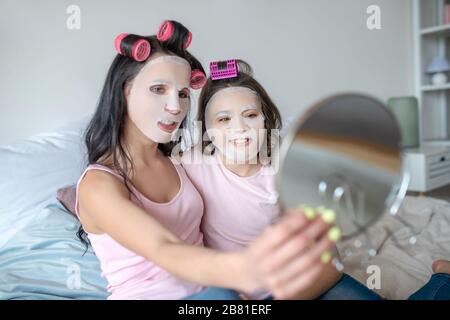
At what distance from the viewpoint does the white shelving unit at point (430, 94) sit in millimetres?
1232

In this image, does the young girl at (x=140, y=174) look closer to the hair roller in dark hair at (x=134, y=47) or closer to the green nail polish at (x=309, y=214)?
the hair roller in dark hair at (x=134, y=47)

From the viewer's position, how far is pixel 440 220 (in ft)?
3.36

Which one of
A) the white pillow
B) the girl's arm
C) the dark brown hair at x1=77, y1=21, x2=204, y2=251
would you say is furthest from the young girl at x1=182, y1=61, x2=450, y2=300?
the white pillow

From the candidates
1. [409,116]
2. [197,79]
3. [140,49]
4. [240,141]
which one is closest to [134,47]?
[140,49]

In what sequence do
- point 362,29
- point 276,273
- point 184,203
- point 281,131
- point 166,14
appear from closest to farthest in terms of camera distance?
point 276,273, point 184,203, point 281,131, point 166,14, point 362,29

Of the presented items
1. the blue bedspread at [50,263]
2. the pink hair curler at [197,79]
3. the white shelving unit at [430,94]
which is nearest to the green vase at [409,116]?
the white shelving unit at [430,94]

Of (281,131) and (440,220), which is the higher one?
(281,131)

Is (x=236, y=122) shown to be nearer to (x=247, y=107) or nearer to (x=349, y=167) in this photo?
(x=247, y=107)

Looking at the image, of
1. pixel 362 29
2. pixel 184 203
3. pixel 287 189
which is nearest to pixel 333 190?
pixel 287 189

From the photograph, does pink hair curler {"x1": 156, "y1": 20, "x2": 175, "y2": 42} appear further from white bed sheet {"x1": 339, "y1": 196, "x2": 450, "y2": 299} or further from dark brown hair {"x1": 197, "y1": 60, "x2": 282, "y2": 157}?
white bed sheet {"x1": 339, "y1": 196, "x2": 450, "y2": 299}

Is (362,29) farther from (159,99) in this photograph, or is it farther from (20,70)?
(20,70)

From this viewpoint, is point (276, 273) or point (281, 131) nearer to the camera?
point (276, 273)

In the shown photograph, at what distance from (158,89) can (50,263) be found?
16.9 inches
